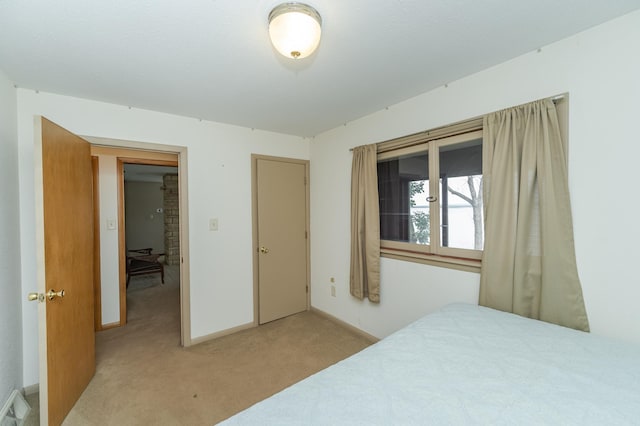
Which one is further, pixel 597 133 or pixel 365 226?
pixel 365 226

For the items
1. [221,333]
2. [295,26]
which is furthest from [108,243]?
[295,26]

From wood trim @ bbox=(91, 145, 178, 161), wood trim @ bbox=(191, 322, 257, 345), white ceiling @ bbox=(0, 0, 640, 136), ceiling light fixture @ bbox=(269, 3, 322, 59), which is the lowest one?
wood trim @ bbox=(191, 322, 257, 345)

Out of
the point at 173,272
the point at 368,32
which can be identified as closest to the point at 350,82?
the point at 368,32

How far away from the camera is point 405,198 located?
2441 mm

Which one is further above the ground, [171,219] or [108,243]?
[171,219]

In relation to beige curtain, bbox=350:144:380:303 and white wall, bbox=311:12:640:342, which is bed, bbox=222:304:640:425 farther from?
beige curtain, bbox=350:144:380:303

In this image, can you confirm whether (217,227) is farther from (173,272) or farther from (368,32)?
(173,272)

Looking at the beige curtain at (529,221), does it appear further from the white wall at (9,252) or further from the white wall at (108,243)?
the white wall at (108,243)

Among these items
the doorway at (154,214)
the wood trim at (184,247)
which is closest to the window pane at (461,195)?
the wood trim at (184,247)

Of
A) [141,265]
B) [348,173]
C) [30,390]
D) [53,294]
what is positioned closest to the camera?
[53,294]

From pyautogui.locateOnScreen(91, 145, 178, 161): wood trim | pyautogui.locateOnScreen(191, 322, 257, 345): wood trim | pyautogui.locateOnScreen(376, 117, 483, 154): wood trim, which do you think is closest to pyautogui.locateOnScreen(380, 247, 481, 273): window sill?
pyautogui.locateOnScreen(376, 117, 483, 154): wood trim

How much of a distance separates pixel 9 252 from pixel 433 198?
3.16 metres

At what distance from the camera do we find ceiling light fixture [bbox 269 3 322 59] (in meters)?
1.16

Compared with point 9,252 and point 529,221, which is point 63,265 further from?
point 529,221
